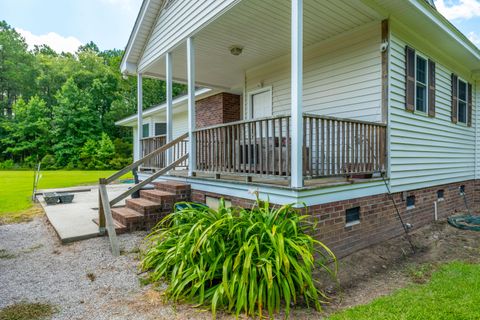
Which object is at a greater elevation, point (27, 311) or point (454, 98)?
point (454, 98)

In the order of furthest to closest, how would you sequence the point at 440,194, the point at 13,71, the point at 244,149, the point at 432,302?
1. the point at 13,71
2. the point at 440,194
3. the point at 244,149
4. the point at 432,302

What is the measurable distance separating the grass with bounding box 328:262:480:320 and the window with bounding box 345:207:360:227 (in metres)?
1.18

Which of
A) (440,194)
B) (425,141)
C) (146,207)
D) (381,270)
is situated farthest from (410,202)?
(146,207)

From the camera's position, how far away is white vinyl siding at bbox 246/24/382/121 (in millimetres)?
5250

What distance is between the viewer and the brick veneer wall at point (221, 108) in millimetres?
10188

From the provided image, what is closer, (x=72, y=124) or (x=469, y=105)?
(x=469, y=105)

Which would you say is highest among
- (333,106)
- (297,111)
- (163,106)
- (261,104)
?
(163,106)

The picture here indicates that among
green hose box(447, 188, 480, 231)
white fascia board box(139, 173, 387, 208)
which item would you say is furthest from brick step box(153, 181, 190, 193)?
green hose box(447, 188, 480, 231)

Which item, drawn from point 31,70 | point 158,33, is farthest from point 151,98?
point 158,33

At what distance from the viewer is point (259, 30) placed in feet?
18.7

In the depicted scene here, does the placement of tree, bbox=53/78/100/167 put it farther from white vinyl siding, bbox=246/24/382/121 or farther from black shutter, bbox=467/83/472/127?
black shutter, bbox=467/83/472/127

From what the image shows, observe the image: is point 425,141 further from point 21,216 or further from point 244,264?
point 21,216

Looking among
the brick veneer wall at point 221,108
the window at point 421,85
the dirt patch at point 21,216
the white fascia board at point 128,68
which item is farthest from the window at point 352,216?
the white fascia board at point 128,68

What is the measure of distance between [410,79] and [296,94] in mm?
3210
